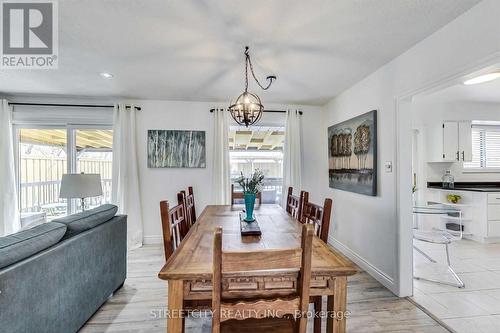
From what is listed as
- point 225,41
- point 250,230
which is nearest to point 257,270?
point 250,230

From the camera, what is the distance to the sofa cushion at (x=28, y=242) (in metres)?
1.26

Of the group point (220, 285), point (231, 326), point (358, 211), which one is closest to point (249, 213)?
point (231, 326)

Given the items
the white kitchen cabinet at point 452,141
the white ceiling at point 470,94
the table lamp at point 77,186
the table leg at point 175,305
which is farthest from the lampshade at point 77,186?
the white kitchen cabinet at point 452,141

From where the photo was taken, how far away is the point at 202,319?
6.48ft

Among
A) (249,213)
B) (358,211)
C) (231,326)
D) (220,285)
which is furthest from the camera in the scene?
(358,211)

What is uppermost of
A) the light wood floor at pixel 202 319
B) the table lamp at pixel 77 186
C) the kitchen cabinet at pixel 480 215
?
the table lamp at pixel 77 186

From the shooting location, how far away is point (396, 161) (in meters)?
2.36

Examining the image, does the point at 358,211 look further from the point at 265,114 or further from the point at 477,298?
the point at 265,114

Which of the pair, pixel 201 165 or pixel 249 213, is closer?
pixel 249 213

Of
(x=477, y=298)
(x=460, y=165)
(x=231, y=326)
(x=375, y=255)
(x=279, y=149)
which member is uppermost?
(x=279, y=149)

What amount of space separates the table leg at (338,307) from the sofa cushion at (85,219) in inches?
74.4

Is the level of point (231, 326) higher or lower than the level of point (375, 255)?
higher

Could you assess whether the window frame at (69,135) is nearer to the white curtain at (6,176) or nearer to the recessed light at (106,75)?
the white curtain at (6,176)

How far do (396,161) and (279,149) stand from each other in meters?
2.29
